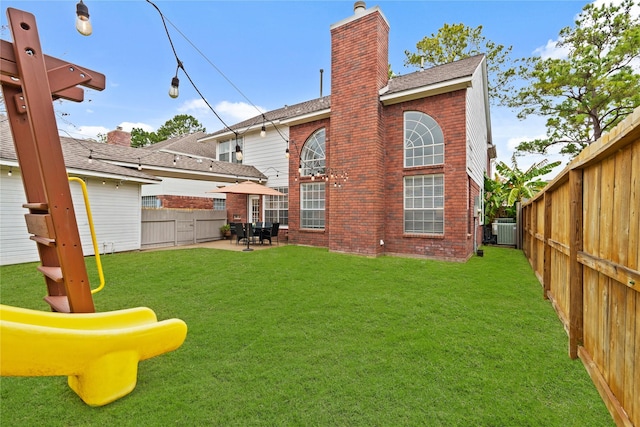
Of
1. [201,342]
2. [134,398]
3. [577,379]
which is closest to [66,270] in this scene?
[134,398]

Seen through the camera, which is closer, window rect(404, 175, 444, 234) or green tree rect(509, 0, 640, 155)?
window rect(404, 175, 444, 234)

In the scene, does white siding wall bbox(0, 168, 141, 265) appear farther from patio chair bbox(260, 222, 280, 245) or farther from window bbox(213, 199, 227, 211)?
window bbox(213, 199, 227, 211)

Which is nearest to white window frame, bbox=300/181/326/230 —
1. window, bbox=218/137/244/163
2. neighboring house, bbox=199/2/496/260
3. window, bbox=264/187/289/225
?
neighboring house, bbox=199/2/496/260

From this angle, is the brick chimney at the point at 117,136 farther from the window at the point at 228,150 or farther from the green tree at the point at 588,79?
the green tree at the point at 588,79

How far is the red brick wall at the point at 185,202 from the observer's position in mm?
15971

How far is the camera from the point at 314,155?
1195 cm

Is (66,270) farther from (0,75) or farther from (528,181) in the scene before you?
(528,181)

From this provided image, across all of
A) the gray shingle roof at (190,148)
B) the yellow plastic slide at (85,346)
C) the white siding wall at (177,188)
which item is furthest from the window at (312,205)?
the gray shingle roof at (190,148)

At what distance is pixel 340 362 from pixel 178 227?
37.3 feet

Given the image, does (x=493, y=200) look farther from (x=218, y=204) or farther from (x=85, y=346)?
(x=218, y=204)

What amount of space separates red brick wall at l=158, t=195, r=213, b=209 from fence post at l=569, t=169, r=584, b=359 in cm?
1705

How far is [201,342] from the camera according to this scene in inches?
136

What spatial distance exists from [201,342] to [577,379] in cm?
397

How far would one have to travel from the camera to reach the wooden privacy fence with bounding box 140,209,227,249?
11.3m
